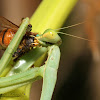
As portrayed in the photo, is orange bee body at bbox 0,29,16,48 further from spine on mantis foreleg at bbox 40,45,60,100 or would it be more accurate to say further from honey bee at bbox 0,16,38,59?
spine on mantis foreleg at bbox 40,45,60,100

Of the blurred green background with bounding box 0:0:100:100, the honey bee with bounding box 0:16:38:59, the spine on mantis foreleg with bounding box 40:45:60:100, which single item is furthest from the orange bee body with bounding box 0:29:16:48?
the blurred green background with bounding box 0:0:100:100

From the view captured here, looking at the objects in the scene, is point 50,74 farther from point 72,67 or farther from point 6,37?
point 72,67

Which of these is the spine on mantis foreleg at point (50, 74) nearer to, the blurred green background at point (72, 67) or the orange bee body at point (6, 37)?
the orange bee body at point (6, 37)

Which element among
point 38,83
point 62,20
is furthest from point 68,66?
point 62,20

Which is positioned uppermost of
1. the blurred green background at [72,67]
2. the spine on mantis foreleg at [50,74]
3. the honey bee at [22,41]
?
the blurred green background at [72,67]

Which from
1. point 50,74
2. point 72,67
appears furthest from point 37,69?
point 72,67

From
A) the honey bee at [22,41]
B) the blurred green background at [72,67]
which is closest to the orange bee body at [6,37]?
the honey bee at [22,41]

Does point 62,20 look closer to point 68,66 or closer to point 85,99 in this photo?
point 68,66

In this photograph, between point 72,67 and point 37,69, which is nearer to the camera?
point 37,69
